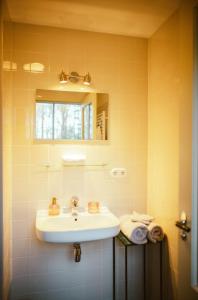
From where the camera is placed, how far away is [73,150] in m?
2.01

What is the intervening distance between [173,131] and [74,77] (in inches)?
36.8

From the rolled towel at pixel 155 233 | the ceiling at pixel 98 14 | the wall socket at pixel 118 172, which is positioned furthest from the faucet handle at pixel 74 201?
the ceiling at pixel 98 14

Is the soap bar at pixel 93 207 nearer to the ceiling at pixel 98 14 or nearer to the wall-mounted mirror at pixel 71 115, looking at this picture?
the wall-mounted mirror at pixel 71 115

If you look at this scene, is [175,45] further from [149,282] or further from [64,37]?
[149,282]

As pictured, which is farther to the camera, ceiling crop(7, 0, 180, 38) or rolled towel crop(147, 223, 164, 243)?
rolled towel crop(147, 223, 164, 243)

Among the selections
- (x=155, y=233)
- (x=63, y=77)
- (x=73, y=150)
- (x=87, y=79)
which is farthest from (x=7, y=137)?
(x=155, y=233)

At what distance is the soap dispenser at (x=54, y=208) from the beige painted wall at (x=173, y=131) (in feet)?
2.76

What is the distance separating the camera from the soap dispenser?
1.90m

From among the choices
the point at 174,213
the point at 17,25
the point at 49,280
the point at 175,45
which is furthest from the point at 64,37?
the point at 49,280

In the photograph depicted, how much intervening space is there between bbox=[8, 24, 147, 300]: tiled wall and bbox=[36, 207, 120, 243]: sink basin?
147mm

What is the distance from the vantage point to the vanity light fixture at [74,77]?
196cm

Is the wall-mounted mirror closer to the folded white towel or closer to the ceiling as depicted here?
the ceiling

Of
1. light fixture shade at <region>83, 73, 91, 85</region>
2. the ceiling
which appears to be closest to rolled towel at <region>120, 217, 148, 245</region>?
light fixture shade at <region>83, 73, 91, 85</region>

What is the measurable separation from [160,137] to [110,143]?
44 cm
